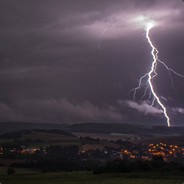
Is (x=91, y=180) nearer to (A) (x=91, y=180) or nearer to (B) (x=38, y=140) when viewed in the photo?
(A) (x=91, y=180)

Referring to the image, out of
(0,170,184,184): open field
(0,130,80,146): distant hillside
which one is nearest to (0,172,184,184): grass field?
(0,170,184,184): open field

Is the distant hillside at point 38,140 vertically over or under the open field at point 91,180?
over

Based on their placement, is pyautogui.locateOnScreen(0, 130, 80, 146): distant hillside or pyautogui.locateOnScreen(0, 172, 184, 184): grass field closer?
pyautogui.locateOnScreen(0, 172, 184, 184): grass field

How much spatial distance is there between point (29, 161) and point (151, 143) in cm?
6254

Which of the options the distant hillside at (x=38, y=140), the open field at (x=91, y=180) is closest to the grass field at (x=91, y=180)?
the open field at (x=91, y=180)

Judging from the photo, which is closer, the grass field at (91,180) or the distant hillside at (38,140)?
the grass field at (91,180)

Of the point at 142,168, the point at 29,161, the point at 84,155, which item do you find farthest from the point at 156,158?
the point at 84,155

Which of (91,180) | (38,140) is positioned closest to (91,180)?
Result: (91,180)

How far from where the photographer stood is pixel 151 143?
157m

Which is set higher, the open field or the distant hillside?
the distant hillside

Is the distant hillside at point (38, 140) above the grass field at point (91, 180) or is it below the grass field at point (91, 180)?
above

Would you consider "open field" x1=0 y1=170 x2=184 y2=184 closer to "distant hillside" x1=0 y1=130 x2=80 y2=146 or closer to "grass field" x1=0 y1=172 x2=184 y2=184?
"grass field" x1=0 y1=172 x2=184 y2=184

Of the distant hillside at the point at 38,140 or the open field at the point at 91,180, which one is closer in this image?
the open field at the point at 91,180

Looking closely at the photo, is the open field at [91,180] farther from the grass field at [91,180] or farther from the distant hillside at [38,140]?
the distant hillside at [38,140]
